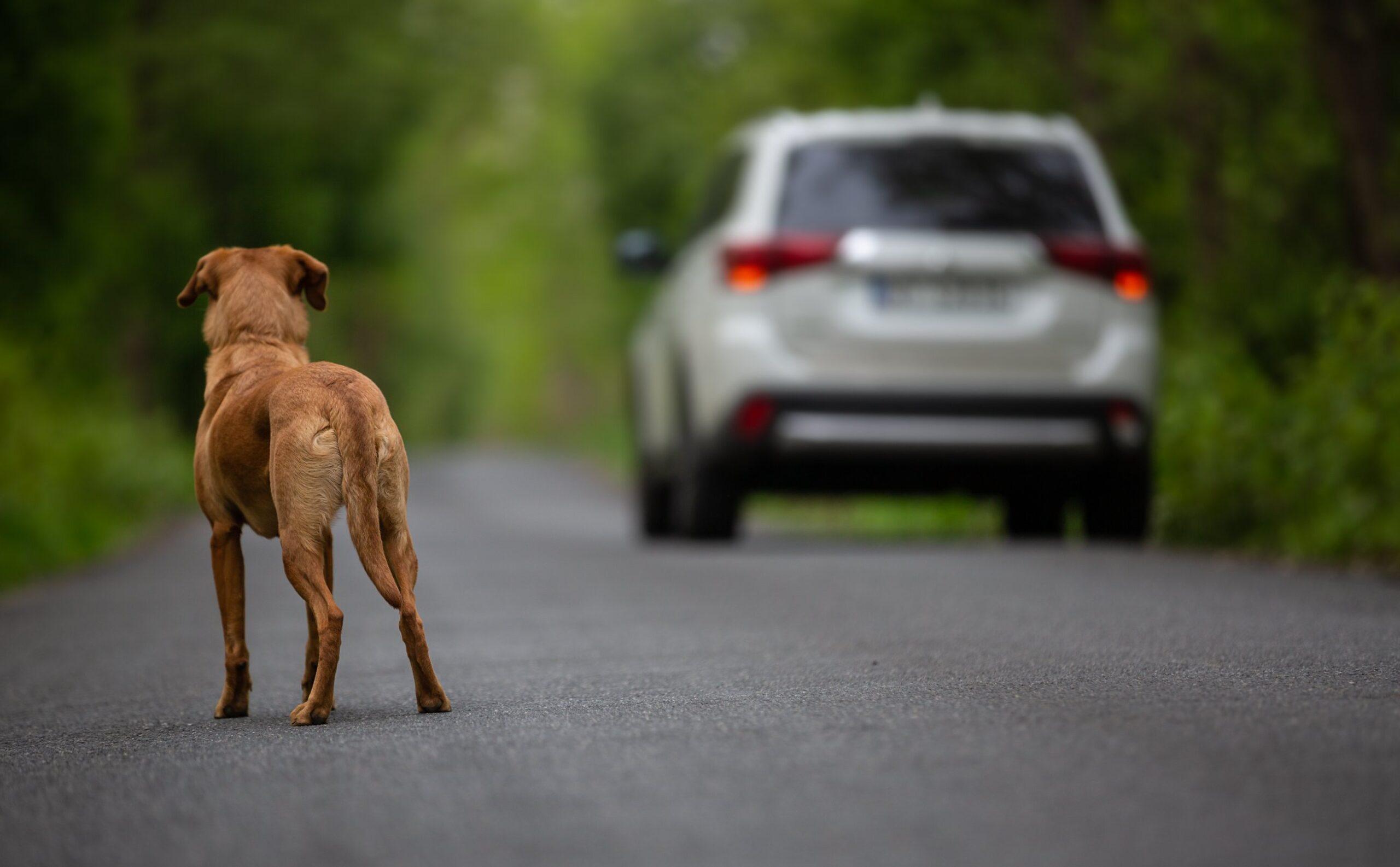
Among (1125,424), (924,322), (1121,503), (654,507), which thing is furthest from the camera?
(654,507)

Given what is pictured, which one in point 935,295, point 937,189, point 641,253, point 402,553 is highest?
point 937,189

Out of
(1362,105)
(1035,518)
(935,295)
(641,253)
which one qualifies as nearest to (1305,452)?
(935,295)

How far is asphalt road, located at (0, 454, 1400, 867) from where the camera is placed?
3.45 metres

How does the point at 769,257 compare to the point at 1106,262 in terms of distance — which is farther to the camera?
the point at 1106,262

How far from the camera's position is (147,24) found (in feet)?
72.2

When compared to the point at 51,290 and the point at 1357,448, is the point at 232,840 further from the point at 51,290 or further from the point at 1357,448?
the point at 51,290

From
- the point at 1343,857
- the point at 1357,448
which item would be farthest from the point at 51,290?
the point at 1343,857

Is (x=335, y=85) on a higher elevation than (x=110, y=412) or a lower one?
higher

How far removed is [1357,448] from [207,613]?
5356 millimetres

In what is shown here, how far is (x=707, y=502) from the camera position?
35.0ft

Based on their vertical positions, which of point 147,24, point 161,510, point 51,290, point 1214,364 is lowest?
point 161,510

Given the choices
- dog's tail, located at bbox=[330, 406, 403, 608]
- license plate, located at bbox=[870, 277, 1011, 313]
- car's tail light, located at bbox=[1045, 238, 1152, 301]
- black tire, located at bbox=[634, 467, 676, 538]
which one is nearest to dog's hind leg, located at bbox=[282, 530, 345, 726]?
dog's tail, located at bbox=[330, 406, 403, 608]

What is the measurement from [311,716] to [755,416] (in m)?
5.06

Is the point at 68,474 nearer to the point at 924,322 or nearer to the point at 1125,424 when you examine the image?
the point at 924,322
